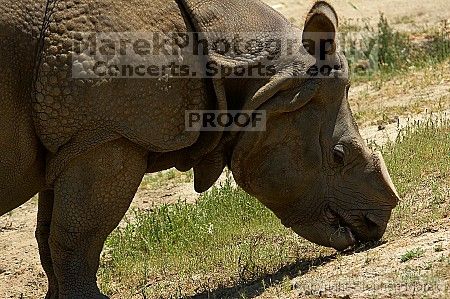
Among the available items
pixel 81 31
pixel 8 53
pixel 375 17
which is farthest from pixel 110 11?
pixel 375 17

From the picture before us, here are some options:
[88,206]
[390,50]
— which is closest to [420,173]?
[88,206]

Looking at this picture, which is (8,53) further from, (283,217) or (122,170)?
(283,217)

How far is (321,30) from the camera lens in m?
8.06

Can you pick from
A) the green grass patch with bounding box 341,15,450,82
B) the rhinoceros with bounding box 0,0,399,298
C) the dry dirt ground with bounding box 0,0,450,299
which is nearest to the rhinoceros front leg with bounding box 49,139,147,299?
the rhinoceros with bounding box 0,0,399,298

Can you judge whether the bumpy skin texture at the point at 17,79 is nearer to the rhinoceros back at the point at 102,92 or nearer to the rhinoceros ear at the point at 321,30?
the rhinoceros back at the point at 102,92

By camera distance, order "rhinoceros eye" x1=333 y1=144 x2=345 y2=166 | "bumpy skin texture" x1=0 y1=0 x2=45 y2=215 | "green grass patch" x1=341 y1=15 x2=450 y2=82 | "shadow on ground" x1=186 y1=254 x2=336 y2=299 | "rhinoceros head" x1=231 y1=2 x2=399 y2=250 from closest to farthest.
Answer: "bumpy skin texture" x1=0 y1=0 x2=45 y2=215 → "rhinoceros head" x1=231 y1=2 x2=399 y2=250 → "shadow on ground" x1=186 y1=254 x2=336 y2=299 → "rhinoceros eye" x1=333 y1=144 x2=345 y2=166 → "green grass patch" x1=341 y1=15 x2=450 y2=82

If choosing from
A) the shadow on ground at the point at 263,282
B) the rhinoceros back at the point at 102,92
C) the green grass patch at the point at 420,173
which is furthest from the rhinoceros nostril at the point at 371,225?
the rhinoceros back at the point at 102,92

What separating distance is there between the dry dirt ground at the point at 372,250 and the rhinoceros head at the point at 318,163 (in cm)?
35

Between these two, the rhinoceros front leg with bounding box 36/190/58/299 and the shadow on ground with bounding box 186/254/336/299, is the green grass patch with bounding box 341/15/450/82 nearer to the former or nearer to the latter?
the shadow on ground with bounding box 186/254/336/299

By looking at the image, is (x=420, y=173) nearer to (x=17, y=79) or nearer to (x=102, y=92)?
(x=102, y=92)

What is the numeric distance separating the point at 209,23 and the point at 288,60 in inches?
27.2

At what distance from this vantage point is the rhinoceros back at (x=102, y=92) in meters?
7.20

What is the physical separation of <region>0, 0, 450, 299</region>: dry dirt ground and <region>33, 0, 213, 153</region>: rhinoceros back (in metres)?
1.51

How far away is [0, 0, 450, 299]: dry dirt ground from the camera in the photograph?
751 centimetres
